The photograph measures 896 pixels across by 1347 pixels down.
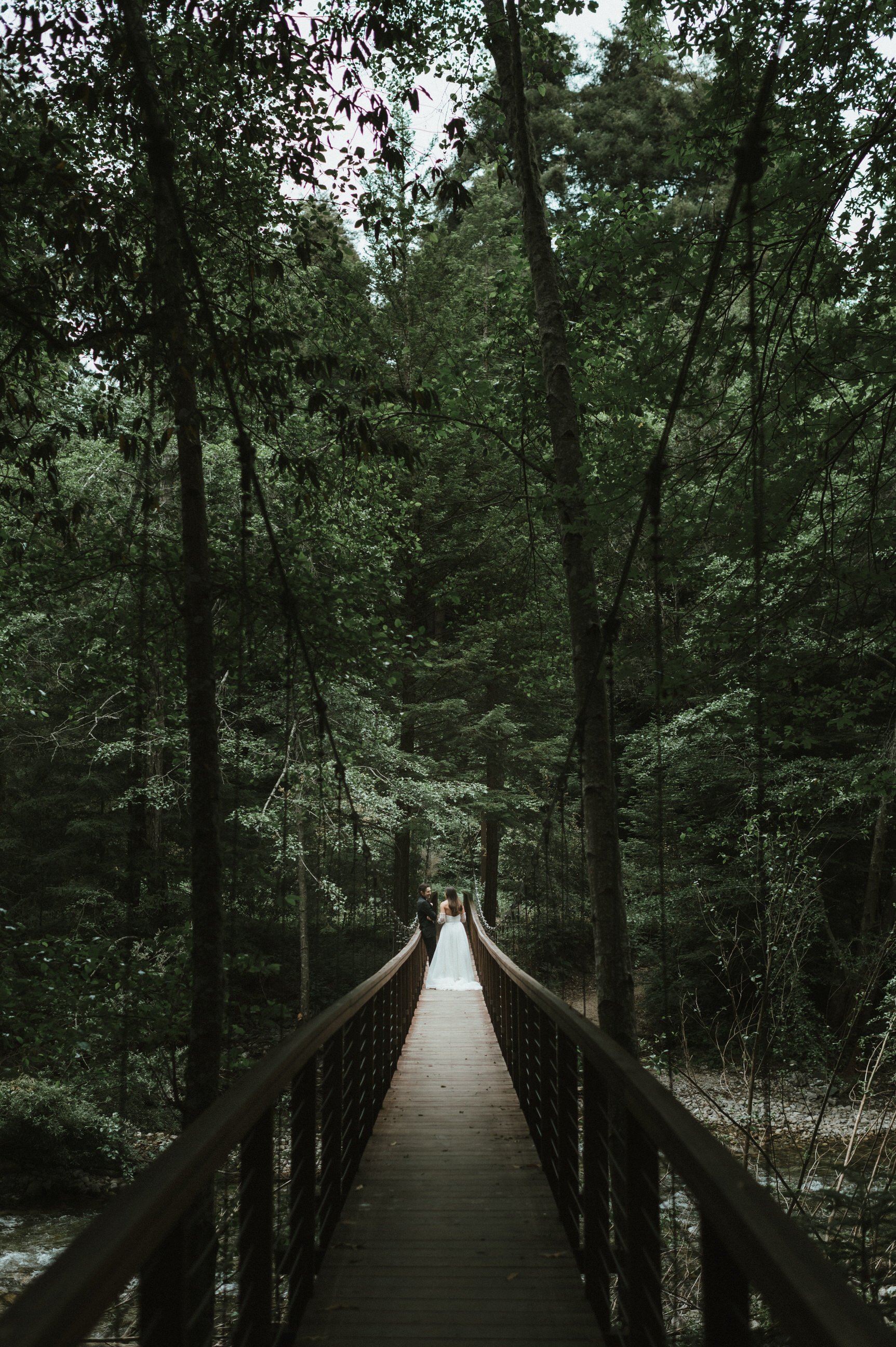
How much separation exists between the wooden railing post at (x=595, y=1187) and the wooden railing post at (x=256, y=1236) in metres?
0.81

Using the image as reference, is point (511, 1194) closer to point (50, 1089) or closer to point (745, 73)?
point (745, 73)

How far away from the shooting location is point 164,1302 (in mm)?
1167

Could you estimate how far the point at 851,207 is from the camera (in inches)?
143

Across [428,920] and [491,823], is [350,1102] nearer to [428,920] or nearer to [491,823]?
[428,920]

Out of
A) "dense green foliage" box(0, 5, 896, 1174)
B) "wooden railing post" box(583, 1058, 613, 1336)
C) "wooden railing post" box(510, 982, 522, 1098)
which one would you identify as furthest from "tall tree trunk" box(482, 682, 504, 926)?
"wooden railing post" box(583, 1058, 613, 1336)

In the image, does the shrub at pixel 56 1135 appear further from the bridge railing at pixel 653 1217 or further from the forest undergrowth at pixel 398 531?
the bridge railing at pixel 653 1217

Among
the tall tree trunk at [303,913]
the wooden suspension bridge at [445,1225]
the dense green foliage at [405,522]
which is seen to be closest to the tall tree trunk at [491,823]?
the dense green foliage at [405,522]

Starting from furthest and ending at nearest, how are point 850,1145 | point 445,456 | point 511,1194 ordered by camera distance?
1. point 445,456
2. point 850,1145
3. point 511,1194

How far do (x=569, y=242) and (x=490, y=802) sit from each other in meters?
9.44

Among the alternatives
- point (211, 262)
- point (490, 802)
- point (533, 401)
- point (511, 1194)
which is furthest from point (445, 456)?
point (511, 1194)

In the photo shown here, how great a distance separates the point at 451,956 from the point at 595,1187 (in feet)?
30.5

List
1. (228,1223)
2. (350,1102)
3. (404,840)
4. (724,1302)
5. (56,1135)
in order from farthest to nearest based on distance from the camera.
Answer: (404,840), (56,1135), (350,1102), (228,1223), (724,1302)

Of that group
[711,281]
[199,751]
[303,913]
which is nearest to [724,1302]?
[711,281]

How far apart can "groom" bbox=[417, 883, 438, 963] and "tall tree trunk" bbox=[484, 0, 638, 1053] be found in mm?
7337
